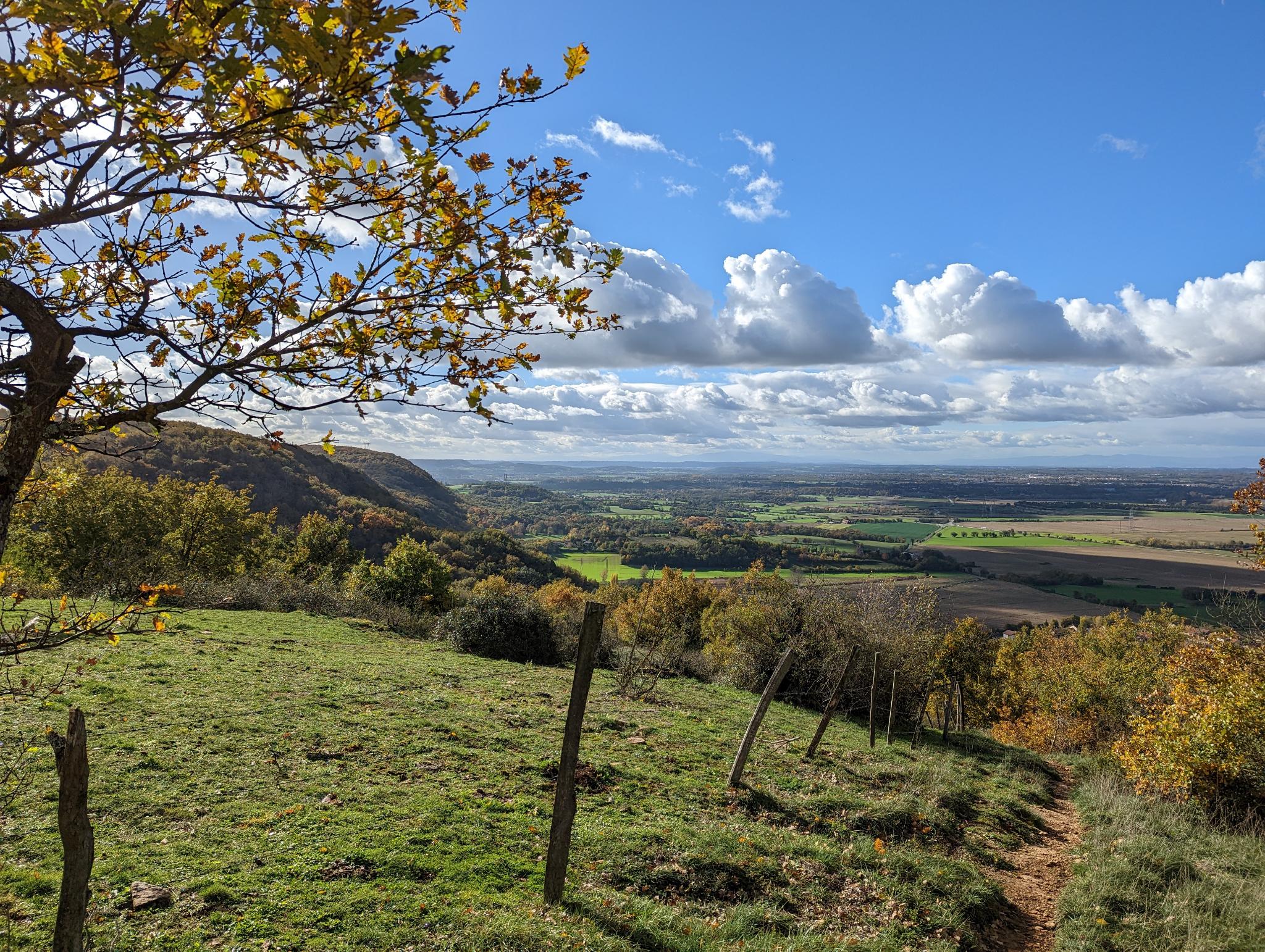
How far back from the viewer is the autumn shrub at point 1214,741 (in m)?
12.9

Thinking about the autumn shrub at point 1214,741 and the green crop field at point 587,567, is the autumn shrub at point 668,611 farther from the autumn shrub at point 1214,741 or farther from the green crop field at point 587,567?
the green crop field at point 587,567

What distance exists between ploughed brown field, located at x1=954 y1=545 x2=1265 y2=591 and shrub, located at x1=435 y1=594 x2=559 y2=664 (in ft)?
304

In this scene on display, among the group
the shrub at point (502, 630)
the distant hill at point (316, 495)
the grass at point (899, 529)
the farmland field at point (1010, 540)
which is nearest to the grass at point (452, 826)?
the shrub at point (502, 630)

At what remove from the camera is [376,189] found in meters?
3.41

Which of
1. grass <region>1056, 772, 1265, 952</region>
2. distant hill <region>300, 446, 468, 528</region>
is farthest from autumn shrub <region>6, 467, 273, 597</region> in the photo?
distant hill <region>300, 446, 468, 528</region>

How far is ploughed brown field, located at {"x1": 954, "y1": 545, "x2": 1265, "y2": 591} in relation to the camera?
86688mm

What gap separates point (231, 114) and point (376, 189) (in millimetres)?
731

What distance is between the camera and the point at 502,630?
23.1 meters

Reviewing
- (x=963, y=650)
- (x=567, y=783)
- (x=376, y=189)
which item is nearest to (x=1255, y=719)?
(x=567, y=783)

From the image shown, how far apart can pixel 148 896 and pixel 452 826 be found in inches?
124

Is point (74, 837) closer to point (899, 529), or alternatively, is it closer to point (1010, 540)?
point (1010, 540)

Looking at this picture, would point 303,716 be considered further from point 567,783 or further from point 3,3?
point 3,3

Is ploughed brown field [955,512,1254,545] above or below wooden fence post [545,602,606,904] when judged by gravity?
below

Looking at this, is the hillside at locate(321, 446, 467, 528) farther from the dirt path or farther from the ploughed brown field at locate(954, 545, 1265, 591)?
the dirt path
